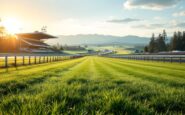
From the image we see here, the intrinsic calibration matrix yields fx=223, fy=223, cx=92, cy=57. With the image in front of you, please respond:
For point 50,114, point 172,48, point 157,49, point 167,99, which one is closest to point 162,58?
point 167,99

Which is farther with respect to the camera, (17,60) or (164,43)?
(164,43)

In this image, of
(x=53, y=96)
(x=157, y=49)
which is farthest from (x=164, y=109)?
(x=157, y=49)

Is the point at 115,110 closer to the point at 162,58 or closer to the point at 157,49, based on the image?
the point at 162,58

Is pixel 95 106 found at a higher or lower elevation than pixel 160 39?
lower

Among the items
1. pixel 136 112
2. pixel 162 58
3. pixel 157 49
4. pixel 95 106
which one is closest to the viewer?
pixel 136 112

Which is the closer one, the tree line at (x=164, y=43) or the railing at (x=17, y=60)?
the railing at (x=17, y=60)

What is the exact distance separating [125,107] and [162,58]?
35.9m

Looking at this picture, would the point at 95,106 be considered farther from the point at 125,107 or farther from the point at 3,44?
the point at 3,44

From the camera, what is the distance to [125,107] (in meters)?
4.49

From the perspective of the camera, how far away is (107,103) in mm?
4637

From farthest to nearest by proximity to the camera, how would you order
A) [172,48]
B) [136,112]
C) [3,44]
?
[172,48] → [3,44] → [136,112]

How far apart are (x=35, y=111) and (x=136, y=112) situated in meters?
1.93

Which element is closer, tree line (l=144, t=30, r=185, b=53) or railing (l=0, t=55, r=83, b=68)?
railing (l=0, t=55, r=83, b=68)

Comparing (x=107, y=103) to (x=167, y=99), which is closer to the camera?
(x=107, y=103)
